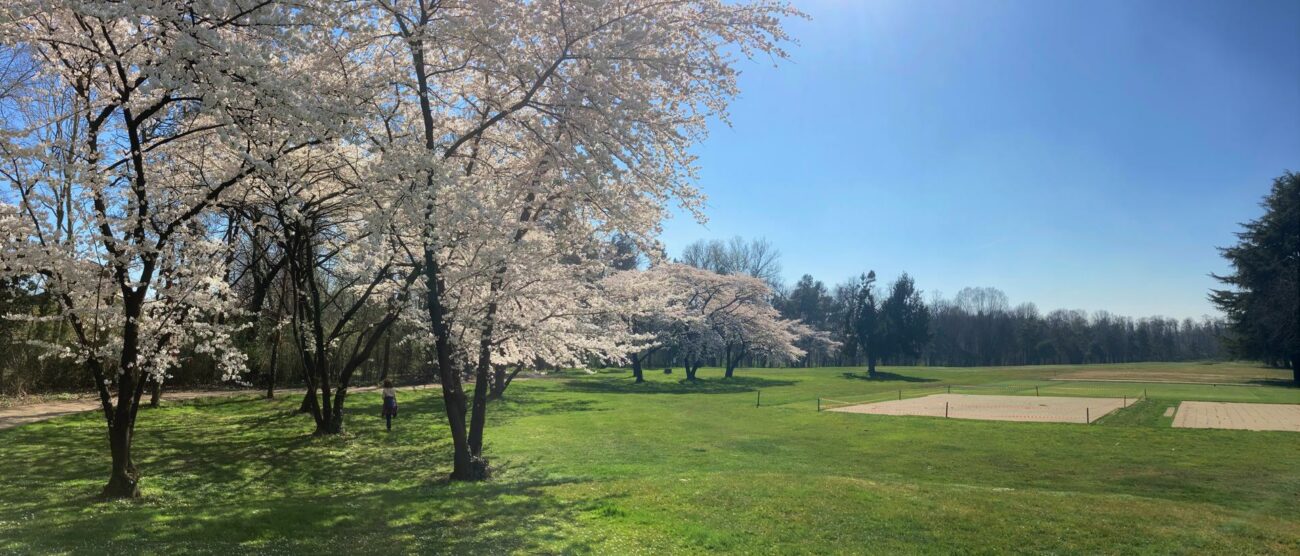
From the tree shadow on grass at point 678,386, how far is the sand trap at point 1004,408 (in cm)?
1064

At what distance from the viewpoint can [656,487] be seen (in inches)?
390

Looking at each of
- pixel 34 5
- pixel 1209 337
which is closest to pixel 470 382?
pixel 34 5

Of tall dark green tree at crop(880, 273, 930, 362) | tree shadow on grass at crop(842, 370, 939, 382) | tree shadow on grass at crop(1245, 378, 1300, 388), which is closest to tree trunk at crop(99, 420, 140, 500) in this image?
tree shadow on grass at crop(842, 370, 939, 382)

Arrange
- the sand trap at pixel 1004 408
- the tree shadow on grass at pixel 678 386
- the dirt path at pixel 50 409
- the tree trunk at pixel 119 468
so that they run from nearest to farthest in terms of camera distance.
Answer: the tree trunk at pixel 119 468 → the dirt path at pixel 50 409 → the sand trap at pixel 1004 408 → the tree shadow on grass at pixel 678 386

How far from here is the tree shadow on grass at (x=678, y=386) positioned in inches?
1531

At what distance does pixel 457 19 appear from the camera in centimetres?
912

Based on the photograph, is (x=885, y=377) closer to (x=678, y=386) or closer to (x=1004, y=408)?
(x=678, y=386)

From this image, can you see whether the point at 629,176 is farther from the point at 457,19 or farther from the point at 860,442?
the point at 860,442

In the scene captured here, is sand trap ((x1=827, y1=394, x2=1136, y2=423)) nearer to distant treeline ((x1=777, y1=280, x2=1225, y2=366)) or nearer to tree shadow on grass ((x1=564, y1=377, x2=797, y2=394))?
tree shadow on grass ((x1=564, y1=377, x2=797, y2=394))

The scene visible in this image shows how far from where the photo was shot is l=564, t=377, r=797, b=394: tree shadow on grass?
128 ft

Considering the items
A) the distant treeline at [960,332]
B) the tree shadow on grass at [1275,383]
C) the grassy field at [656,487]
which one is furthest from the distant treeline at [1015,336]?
the grassy field at [656,487]

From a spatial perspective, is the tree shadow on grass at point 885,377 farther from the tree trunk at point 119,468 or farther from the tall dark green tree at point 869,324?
the tree trunk at point 119,468

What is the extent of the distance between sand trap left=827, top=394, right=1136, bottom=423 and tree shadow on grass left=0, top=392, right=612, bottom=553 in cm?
1800

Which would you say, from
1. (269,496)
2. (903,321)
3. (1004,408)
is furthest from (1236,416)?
(903,321)
